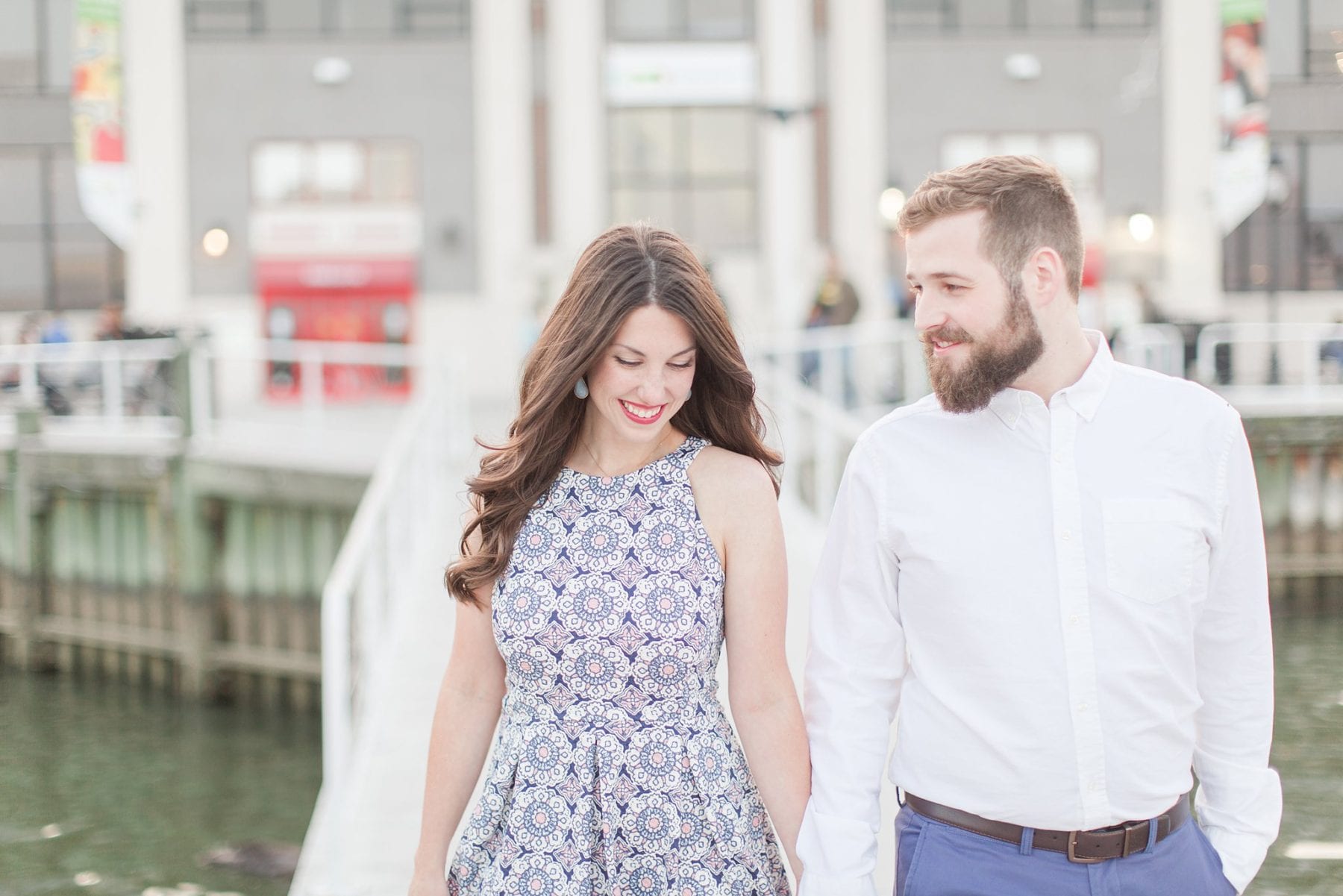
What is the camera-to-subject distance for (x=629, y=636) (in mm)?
2389

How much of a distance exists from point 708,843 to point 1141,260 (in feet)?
78.0

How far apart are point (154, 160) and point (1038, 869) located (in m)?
24.2

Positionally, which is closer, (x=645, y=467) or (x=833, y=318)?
(x=645, y=467)

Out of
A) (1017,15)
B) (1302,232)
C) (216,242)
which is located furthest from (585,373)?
(1302,232)

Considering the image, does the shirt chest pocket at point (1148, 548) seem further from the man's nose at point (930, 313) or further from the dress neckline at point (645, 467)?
the dress neckline at point (645, 467)

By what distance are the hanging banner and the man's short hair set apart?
1723 centimetres

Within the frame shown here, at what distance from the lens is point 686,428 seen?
2.59 meters

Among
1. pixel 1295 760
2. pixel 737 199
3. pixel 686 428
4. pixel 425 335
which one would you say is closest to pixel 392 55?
pixel 425 335

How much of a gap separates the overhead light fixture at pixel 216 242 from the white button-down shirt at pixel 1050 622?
23287 mm

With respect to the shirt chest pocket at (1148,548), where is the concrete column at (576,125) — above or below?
above

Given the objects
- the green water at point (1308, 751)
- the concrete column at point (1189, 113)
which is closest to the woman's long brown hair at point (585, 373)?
the green water at point (1308, 751)

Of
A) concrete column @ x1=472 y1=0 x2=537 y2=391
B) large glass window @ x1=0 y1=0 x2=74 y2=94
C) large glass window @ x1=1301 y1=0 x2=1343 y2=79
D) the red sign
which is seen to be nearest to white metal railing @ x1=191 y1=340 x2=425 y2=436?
the red sign

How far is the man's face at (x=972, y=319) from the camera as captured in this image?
221 centimetres

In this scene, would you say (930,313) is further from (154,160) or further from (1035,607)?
(154,160)
